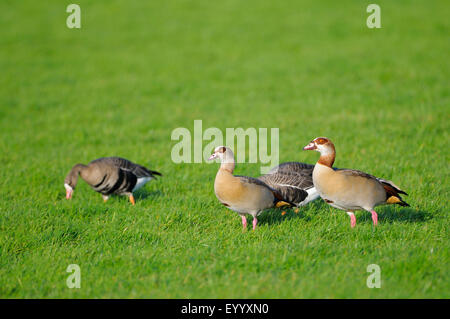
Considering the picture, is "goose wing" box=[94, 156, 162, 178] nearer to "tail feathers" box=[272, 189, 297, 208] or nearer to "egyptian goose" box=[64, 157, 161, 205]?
"egyptian goose" box=[64, 157, 161, 205]

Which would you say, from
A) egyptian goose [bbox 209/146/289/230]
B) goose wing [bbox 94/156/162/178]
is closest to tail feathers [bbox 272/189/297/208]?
egyptian goose [bbox 209/146/289/230]

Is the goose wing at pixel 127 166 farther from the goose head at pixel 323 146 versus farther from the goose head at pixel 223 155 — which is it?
the goose head at pixel 323 146

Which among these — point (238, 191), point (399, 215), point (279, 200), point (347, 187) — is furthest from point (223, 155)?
point (399, 215)

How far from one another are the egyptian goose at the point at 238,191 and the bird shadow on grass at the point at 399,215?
1818 mm

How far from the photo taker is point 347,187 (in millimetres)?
6418

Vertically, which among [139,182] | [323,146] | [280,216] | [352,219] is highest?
[323,146]

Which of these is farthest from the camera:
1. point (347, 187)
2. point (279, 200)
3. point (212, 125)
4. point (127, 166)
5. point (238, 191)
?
point (212, 125)

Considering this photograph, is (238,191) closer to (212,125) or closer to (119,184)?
(119,184)

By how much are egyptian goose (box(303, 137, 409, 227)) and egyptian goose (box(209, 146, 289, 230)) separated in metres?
0.81

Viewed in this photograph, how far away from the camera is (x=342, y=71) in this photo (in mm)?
17703

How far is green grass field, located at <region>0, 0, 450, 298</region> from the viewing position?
5.95 meters

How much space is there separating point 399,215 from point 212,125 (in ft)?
23.9

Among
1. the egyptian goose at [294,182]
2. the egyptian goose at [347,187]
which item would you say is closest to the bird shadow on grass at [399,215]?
the egyptian goose at [347,187]

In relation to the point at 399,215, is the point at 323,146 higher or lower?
higher
